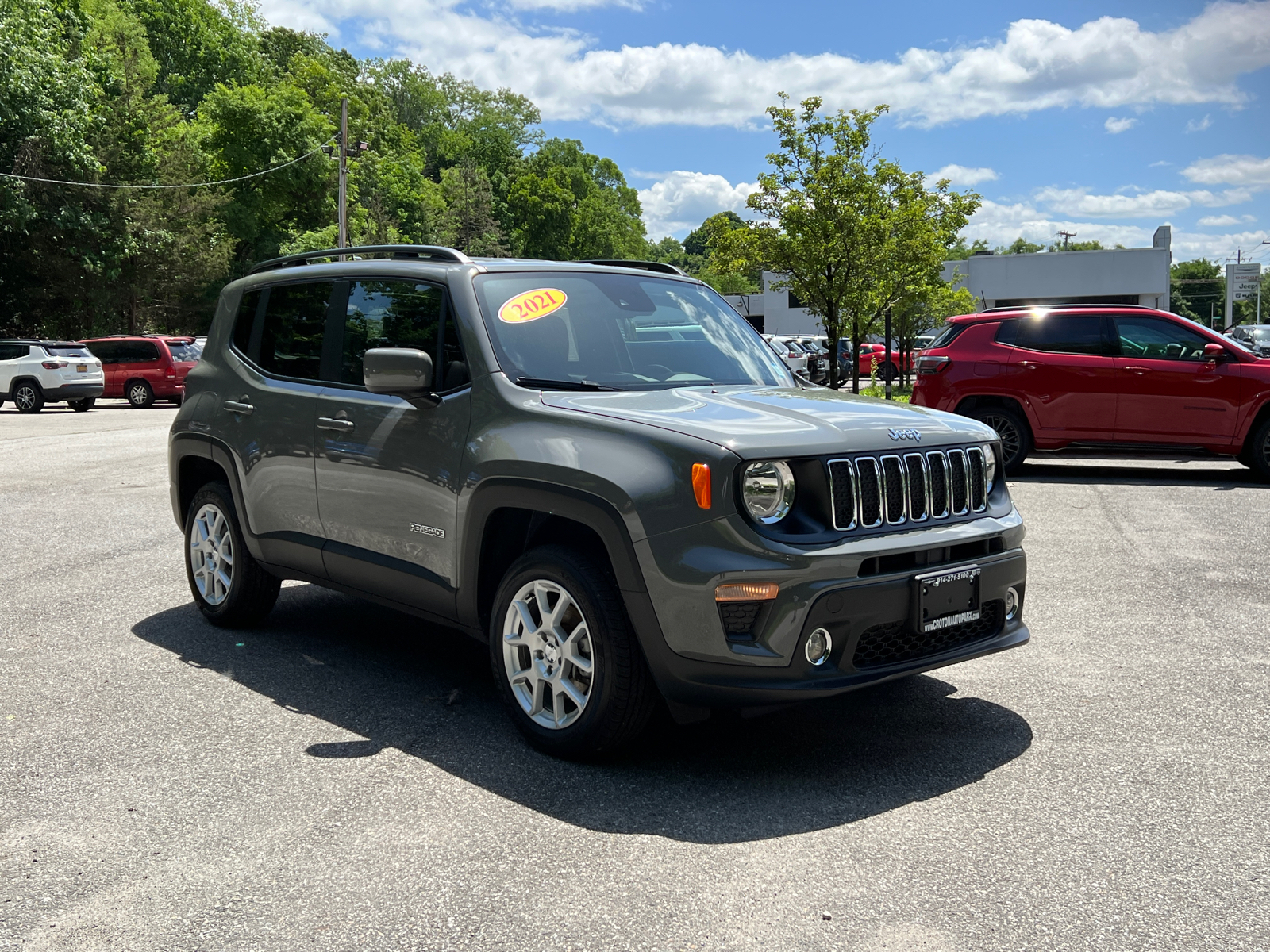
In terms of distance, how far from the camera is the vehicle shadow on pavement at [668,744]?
12.8 feet

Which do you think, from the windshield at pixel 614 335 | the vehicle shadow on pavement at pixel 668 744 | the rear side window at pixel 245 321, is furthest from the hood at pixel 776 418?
the rear side window at pixel 245 321

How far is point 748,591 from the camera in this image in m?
3.81

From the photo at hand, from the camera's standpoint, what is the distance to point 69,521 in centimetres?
1003

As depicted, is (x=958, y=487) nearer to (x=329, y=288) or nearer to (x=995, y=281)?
(x=329, y=288)

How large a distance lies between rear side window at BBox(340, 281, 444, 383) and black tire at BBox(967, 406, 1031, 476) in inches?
356

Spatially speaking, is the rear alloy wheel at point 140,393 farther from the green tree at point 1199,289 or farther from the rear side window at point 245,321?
the green tree at point 1199,289

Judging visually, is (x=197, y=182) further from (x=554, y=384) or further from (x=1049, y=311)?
(x=554, y=384)

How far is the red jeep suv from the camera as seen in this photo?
12.5 metres

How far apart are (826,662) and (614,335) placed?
182cm

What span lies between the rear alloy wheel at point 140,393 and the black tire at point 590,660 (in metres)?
27.2

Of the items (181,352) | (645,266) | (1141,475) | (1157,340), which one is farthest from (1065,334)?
(181,352)

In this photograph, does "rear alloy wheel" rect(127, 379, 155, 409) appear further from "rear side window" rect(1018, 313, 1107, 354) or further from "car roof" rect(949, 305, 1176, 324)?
"rear side window" rect(1018, 313, 1107, 354)

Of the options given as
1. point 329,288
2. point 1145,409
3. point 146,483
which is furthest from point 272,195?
point 329,288

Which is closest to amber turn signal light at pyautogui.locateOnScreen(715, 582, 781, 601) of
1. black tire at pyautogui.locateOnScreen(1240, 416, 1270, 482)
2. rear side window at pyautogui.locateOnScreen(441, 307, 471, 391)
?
rear side window at pyautogui.locateOnScreen(441, 307, 471, 391)
